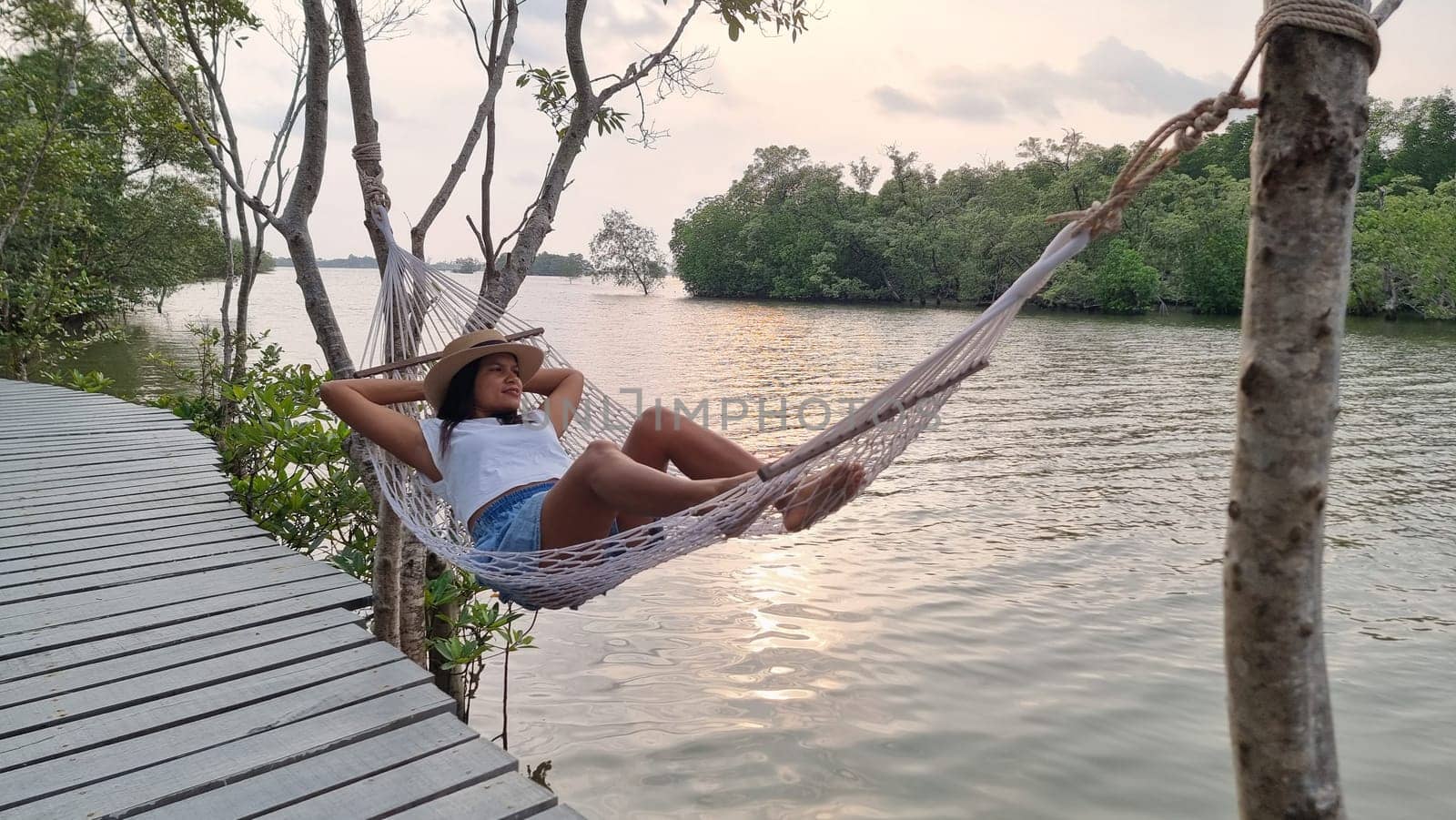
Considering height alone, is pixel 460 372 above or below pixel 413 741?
above

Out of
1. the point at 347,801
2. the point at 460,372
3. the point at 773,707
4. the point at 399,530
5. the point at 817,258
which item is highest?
the point at 817,258

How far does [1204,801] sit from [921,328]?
53.5 ft

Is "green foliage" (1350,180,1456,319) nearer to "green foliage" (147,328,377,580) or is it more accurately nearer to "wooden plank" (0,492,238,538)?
"green foliage" (147,328,377,580)

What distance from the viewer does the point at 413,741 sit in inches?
56.4

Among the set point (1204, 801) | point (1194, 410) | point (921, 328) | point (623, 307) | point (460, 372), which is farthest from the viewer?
point (623, 307)

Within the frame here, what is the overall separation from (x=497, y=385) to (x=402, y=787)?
0.96m

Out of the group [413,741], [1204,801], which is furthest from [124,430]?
[1204,801]

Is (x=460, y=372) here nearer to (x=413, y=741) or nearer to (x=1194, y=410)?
(x=413, y=741)

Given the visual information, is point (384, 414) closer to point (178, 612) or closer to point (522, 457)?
point (522, 457)

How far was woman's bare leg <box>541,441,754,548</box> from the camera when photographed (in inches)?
59.9

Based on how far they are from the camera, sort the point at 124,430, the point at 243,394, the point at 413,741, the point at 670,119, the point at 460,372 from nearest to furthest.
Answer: the point at 413,741
the point at 460,372
the point at 670,119
the point at 243,394
the point at 124,430

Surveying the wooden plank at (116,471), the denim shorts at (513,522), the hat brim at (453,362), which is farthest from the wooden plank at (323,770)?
the wooden plank at (116,471)

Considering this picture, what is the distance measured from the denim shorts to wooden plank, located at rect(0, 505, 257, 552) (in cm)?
119

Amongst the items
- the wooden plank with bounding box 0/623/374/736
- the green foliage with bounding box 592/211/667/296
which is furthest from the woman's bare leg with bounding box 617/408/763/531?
the green foliage with bounding box 592/211/667/296
